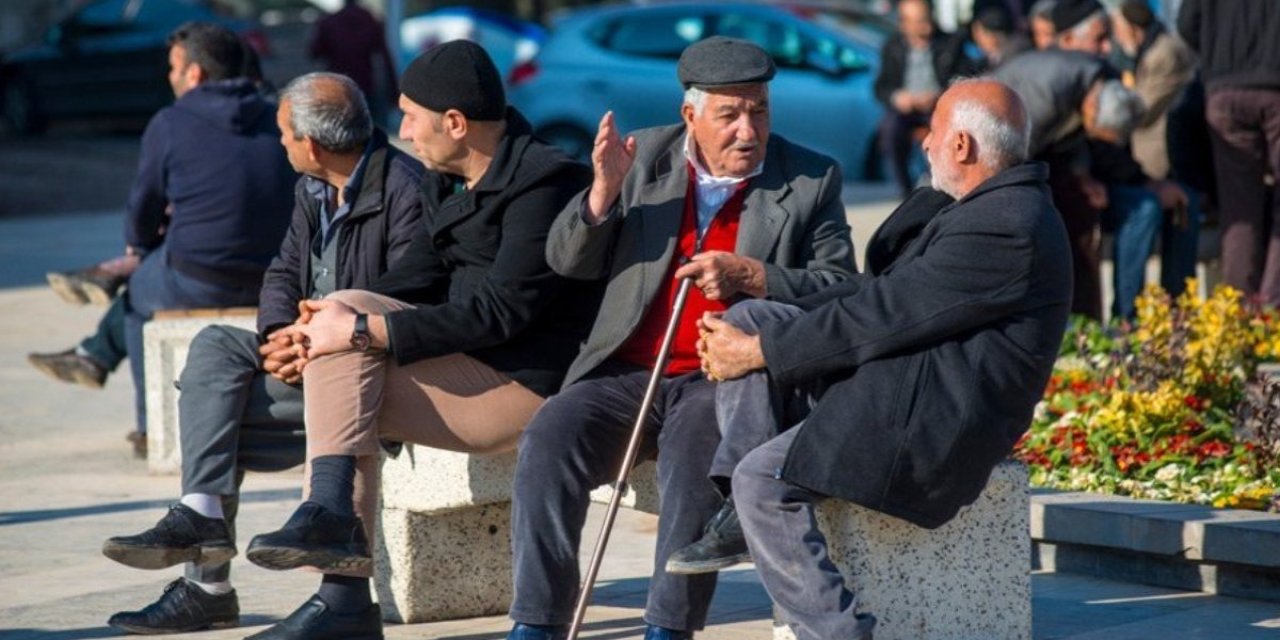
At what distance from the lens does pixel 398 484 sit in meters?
6.31

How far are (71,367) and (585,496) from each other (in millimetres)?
4365

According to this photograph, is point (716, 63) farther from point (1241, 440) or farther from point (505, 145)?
point (1241, 440)

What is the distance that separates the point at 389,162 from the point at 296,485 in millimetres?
2364

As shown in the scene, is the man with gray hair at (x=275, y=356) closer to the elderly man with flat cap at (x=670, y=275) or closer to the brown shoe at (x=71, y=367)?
the elderly man with flat cap at (x=670, y=275)

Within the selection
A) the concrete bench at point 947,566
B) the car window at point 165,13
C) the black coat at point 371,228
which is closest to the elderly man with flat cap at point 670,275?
the concrete bench at point 947,566

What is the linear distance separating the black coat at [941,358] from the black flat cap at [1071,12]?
5.98 metres

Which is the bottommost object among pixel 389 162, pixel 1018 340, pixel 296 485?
pixel 296 485

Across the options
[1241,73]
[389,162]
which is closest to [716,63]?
[389,162]

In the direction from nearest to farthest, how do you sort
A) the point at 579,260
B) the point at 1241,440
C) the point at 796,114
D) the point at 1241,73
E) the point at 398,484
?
the point at 579,260 < the point at 398,484 < the point at 1241,440 < the point at 1241,73 < the point at 796,114

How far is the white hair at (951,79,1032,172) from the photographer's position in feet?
17.2

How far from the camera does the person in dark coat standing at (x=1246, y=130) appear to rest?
10.3 m

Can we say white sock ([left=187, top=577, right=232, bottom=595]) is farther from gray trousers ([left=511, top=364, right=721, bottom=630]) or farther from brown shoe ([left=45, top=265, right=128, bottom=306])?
brown shoe ([left=45, top=265, right=128, bottom=306])

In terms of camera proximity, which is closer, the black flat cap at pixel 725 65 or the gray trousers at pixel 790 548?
the gray trousers at pixel 790 548

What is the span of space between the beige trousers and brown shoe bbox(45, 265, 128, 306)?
3.39m
